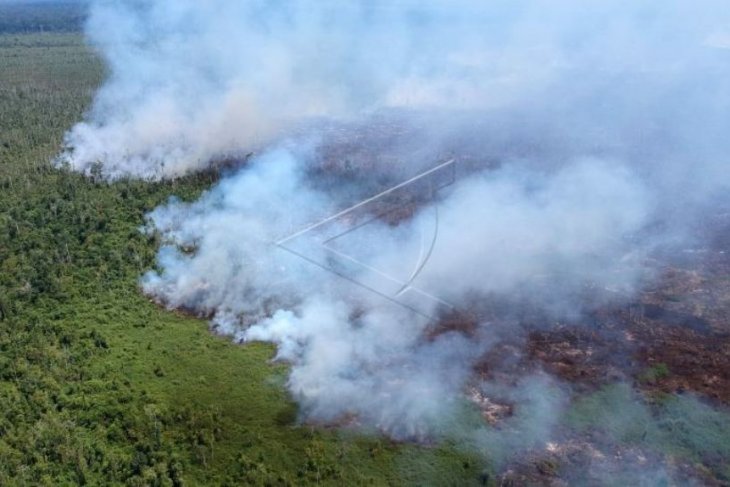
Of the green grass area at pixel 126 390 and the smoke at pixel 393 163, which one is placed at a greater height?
the smoke at pixel 393 163

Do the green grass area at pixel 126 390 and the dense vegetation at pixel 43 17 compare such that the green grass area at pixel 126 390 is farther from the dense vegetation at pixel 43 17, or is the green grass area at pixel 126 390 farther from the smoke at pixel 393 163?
the dense vegetation at pixel 43 17

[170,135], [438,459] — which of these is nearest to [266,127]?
[170,135]

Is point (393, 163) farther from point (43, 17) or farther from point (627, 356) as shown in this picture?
point (43, 17)

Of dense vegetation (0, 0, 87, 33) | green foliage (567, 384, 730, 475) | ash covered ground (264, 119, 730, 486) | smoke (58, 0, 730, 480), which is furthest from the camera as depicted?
dense vegetation (0, 0, 87, 33)

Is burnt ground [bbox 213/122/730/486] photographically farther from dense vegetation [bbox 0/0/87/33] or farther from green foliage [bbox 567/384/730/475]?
dense vegetation [bbox 0/0/87/33]

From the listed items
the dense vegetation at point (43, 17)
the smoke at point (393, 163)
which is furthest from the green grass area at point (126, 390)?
the dense vegetation at point (43, 17)

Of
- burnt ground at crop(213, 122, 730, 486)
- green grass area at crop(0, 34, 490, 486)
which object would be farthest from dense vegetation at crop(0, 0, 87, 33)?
burnt ground at crop(213, 122, 730, 486)
